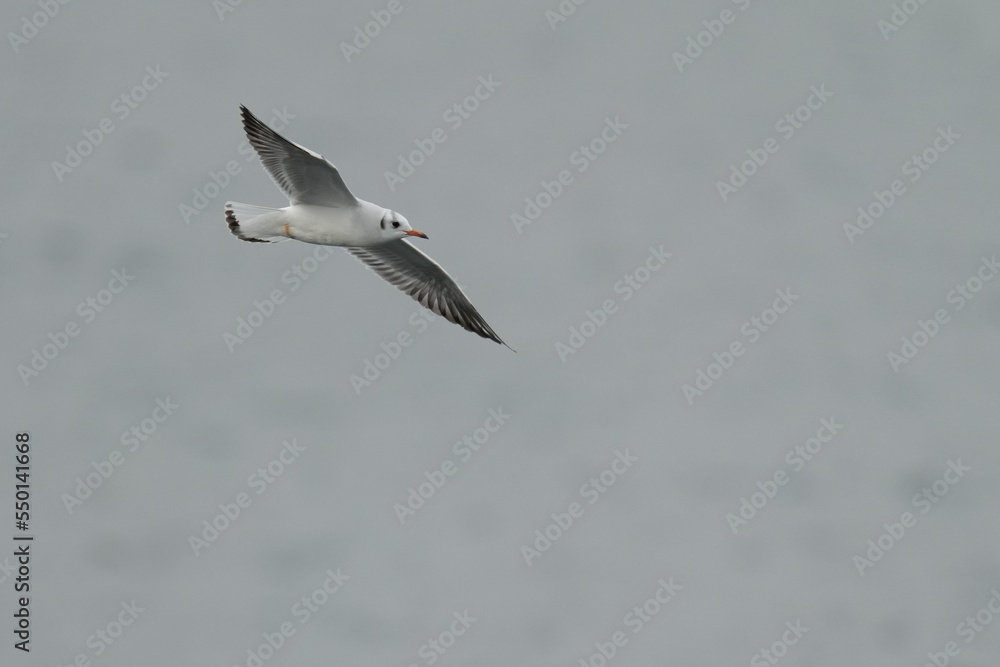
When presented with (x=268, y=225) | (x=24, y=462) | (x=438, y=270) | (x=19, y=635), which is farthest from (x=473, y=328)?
(x=19, y=635)

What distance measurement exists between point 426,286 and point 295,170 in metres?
1.27

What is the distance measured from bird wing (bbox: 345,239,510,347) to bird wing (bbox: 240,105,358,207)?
2.91 ft

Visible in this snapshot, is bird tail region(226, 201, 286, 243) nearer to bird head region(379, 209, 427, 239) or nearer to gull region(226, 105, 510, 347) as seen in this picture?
gull region(226, 105, 510, 347)

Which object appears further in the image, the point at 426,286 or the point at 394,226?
the point at 426,286

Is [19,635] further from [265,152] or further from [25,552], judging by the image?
[265,152]

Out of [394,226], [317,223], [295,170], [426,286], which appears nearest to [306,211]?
[317,223]

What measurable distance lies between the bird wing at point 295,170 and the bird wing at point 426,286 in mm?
888

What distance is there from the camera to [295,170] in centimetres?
760

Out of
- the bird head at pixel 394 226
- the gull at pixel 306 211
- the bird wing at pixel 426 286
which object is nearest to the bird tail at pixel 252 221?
the gull at pixel 306 211

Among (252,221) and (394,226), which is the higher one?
(394,226)

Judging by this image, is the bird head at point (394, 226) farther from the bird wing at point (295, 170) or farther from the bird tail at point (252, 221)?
the bird tail at point (252, 221)

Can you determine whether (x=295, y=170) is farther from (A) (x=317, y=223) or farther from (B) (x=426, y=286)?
(B) (x=426, y=286)

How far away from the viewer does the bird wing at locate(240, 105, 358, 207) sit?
742 cm

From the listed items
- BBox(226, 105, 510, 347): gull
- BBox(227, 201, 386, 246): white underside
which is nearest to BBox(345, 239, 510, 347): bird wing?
BBox(226, 105, 510, 347): gull
